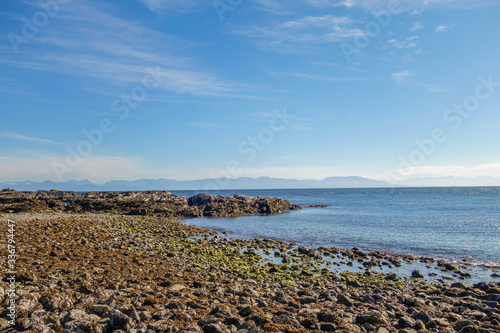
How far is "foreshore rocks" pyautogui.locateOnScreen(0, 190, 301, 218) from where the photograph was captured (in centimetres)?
4691

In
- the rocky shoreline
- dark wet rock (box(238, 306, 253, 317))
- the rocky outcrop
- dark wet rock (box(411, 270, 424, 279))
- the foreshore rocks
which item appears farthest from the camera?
the rocky outcrop

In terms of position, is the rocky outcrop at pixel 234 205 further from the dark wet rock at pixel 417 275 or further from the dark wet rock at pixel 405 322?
the dark wet rock at pixel 405 322

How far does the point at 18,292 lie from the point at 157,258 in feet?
28.1

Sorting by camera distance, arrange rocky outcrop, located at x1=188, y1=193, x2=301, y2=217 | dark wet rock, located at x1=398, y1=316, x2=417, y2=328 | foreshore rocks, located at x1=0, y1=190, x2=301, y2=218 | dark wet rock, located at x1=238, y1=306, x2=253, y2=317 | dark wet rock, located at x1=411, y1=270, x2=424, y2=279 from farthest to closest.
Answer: rocky outcrop, located at x1=188, y1=193, x2=301, y2=217 < foreshore rocks, located at x1=0, y1=190, x2=301, y2=218 < dark wet rock, located at x1=411, y1=270, x2=424, y2=279 < dark wet rock, located at x1=398, y1=316, x2=417, y2=328 < dark wet rock, located at x1=238, y1=306, x2=253, y2=317

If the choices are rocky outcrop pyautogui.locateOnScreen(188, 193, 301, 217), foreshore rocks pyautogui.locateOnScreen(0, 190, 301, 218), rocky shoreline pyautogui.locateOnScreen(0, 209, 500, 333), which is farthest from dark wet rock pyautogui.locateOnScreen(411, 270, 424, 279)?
rocky outcrop pyautogui.locateOnScreen(188, 193, 301, 217)

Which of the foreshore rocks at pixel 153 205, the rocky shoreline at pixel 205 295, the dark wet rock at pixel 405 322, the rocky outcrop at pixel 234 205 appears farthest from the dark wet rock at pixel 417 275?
the rocky outcrop at pixel 234 205

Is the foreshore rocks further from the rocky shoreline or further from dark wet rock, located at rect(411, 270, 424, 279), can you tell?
dark wet rock, located at rect(411, 270, 424, 279)

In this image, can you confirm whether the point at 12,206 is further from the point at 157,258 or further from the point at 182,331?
the point at 182,331

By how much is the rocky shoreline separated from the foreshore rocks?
30.8m

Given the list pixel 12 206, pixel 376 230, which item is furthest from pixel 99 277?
pixel 12 206

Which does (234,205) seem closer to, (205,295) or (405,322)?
(205,295)

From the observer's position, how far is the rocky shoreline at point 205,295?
7348 mm

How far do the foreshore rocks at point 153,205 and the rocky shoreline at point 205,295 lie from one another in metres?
30.8

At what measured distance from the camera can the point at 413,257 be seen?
2177cm
